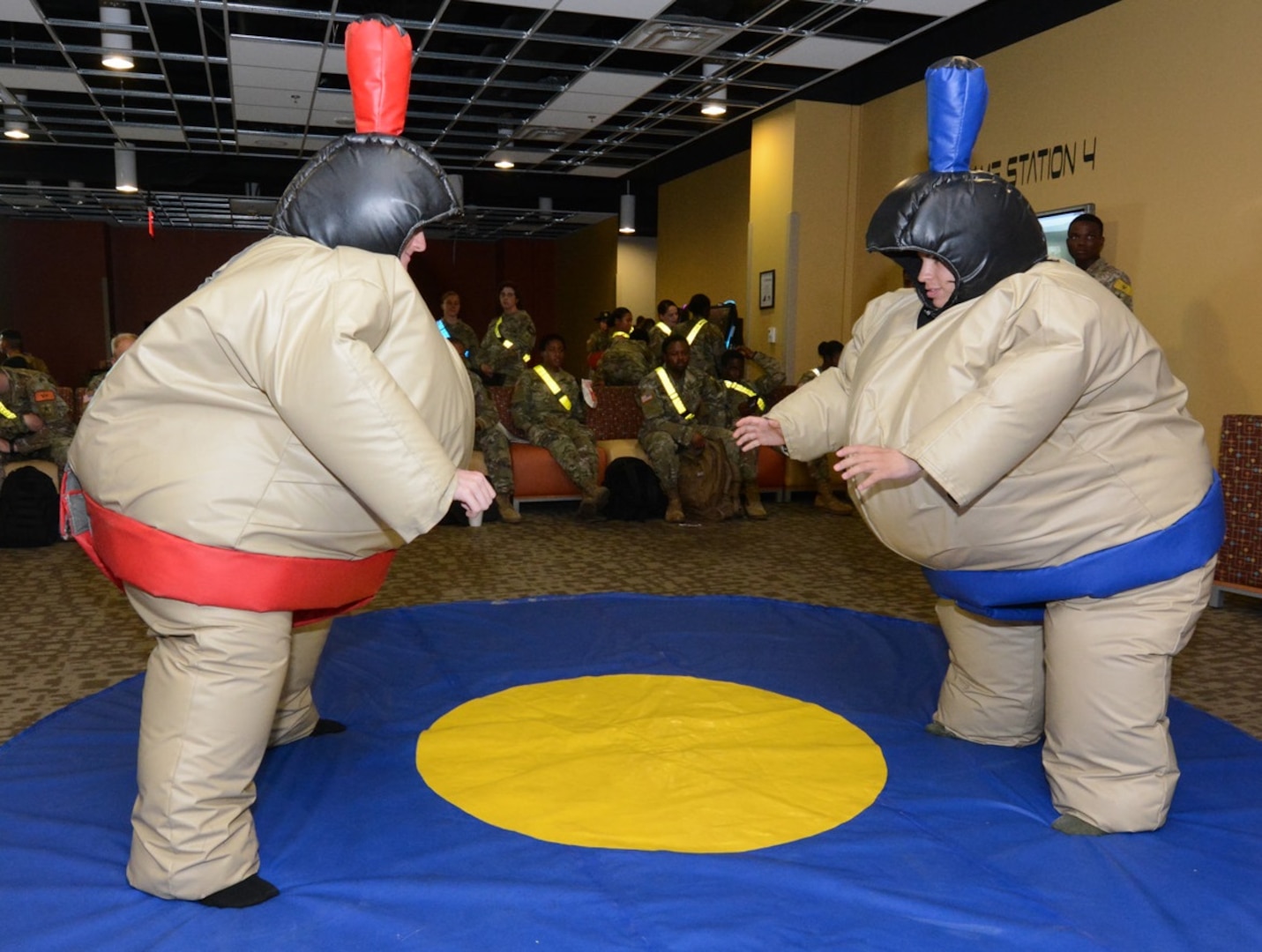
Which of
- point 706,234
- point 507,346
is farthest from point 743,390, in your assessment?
point 706,234

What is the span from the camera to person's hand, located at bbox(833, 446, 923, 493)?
2.14 meters

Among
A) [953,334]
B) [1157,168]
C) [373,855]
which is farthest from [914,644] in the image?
[1157,168]

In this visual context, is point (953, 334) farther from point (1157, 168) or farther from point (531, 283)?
point (531, 283)

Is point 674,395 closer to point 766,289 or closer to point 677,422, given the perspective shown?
point 677,422

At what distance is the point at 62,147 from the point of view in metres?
11.7

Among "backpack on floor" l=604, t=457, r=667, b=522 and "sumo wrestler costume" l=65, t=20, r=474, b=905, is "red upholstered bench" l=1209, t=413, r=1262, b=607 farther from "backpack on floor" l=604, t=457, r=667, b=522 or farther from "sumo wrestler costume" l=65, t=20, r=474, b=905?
"sumo wrestler costume" l=65, t=20, r=474, b=905

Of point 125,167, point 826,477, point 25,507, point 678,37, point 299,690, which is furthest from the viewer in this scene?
point 125,167

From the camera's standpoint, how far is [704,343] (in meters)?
8.13

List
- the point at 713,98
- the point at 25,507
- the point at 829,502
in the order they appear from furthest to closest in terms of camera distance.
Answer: the point at 713,98 → the point at 829,502 → the point at 25,507

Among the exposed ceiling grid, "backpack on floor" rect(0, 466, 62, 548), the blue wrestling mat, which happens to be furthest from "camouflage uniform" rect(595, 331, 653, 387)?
the blue wrestling mat

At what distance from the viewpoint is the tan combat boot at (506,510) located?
6963 millimetres

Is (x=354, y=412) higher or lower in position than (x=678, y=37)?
lower

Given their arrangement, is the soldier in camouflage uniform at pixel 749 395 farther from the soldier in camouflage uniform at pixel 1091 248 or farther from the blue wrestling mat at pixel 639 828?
the blue wrestling mat at pixel 639 828

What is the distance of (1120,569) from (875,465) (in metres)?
0.69
